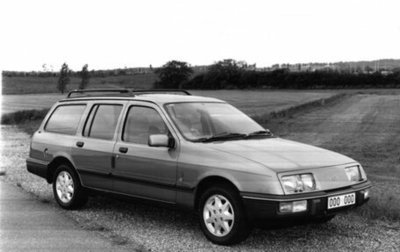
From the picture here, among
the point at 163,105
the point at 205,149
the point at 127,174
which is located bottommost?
the point at 127,174

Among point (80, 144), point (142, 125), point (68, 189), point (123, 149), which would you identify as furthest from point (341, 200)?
point (68, 189)

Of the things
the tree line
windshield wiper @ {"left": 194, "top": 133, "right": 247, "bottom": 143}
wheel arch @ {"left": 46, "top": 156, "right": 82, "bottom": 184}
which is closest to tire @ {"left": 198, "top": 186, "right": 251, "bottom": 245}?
windshield wiper @ {"left": 194, "top": 133, "right": 247, "bottom": 143}

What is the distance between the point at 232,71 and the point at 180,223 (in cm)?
8597

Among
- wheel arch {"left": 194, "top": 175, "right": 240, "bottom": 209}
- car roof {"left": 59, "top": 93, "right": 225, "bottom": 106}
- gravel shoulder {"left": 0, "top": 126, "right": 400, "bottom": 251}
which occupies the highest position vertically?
car roof {"left": 59, "top": 93, "right": 225, "bottom": 106}

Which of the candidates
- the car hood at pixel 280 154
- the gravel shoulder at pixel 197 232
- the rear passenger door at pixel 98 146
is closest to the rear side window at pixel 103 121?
the rear passenger door at pixel 98 146

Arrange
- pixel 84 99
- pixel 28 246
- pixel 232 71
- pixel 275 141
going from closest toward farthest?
1. pixel 28 246
2. pixel 275 141
3. pixel 84 99
4. pixel 232 71

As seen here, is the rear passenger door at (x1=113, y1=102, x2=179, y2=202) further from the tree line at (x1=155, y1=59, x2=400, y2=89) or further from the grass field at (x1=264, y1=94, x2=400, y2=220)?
the tree line at (x1=155, y1=59, x2=400, y2=89)

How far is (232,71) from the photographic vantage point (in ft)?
300

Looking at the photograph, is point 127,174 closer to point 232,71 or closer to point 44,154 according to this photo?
point 44,154

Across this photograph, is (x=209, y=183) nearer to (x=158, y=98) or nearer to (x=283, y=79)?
(x=158, y=98)

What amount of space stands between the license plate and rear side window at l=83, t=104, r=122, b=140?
2861 millimetres

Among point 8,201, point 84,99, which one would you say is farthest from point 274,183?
point 8,201

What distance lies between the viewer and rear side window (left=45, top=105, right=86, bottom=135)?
738 cm

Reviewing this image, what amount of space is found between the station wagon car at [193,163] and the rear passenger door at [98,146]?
0.01 metres
